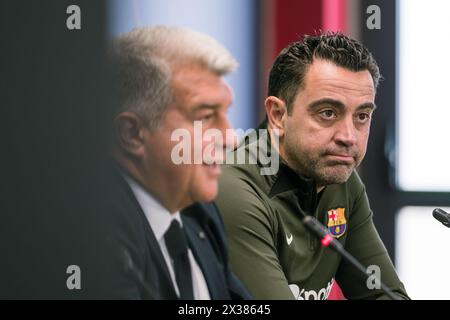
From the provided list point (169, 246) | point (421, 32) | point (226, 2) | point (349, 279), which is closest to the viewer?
point (169, 246)

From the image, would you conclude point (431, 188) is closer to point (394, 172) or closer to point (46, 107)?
point (394, 172)

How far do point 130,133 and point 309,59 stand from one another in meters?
0.47

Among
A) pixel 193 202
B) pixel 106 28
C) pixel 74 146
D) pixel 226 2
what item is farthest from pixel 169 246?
pixel 226 2

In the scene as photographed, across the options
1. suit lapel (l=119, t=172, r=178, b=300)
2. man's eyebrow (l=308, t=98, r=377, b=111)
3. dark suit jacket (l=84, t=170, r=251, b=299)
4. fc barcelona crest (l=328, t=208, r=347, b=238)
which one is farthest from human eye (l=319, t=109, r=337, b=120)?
suit lapel (l=119, t=172, r=178, b=300)

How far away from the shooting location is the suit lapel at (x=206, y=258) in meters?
1.27

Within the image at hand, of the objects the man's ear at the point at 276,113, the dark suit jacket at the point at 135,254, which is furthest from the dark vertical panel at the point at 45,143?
the man's ear at the point at 276,113

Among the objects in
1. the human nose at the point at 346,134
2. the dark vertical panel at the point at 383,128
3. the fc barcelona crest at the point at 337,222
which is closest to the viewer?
the human nose at the point at 346,134

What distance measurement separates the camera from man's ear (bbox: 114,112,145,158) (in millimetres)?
1217

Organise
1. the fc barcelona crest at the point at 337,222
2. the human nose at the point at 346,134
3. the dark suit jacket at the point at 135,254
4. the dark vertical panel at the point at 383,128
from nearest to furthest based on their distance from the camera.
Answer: the dark suit jacket at the point at 135,254 → the human nose at the point at 346,134 → the fc barcelona crest at the point at 337,222 → the dark vertical panel at the point at 383,128

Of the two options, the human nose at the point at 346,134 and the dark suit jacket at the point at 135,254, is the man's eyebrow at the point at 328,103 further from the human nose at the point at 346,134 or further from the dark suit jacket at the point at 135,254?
the dark suit jacket at the point at 135,254

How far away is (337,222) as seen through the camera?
1626 millimetres

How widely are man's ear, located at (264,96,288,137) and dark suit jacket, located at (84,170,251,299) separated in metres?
0.32

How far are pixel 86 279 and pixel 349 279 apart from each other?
0.63m

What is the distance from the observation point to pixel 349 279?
1.66 meters
